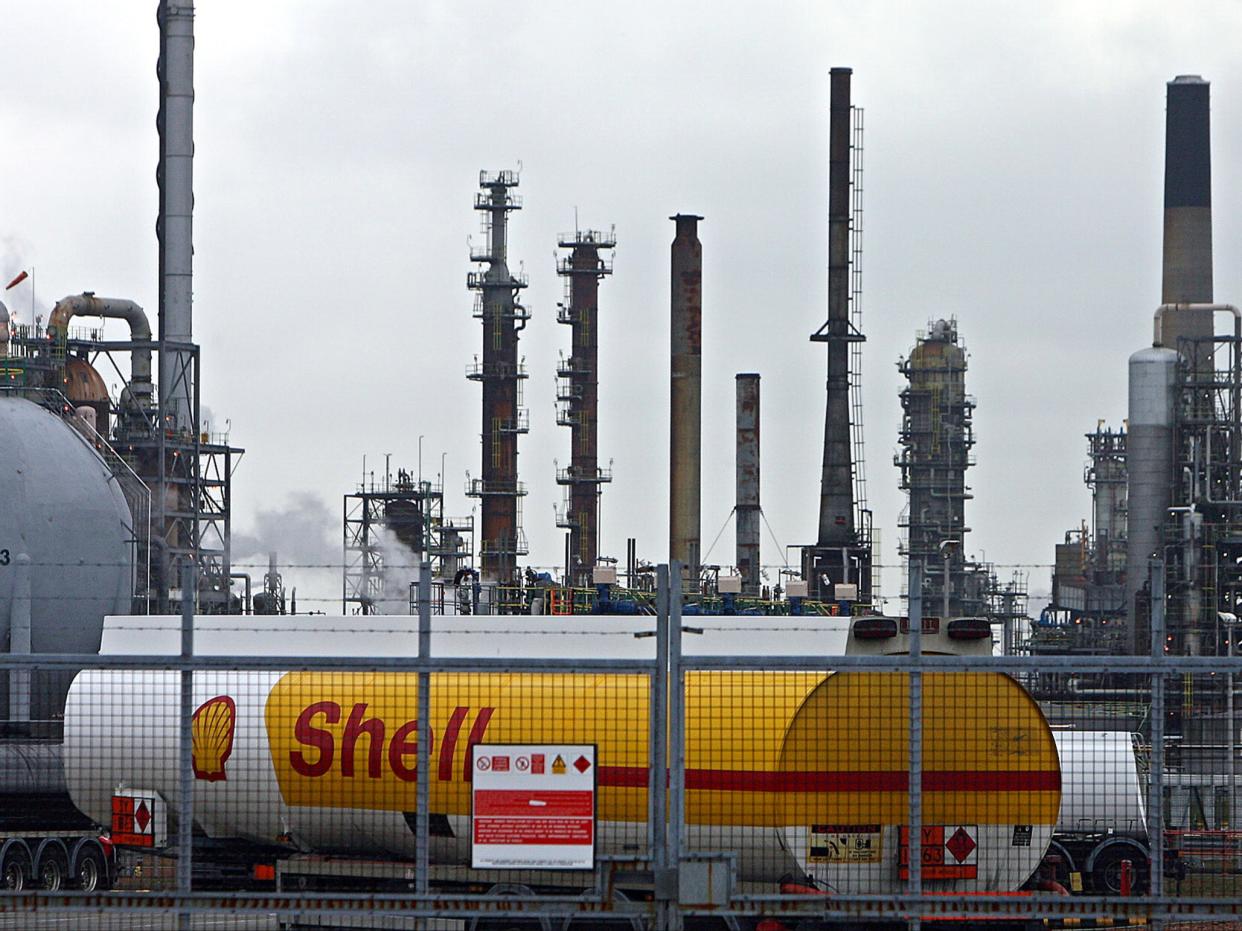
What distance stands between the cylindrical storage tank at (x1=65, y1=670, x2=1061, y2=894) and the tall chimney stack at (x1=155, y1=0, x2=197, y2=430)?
34122 millimetres

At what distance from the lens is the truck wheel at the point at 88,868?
22.4m

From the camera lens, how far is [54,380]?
4600 cm

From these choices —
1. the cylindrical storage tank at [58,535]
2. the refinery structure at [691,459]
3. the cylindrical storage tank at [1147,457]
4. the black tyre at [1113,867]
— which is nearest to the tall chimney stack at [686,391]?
the refinery structure at [691,459]

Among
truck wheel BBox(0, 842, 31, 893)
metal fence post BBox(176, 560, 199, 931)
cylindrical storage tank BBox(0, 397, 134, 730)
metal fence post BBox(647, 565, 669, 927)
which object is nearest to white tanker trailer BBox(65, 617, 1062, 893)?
metal fence post BBox(176, 560, 199, 931)

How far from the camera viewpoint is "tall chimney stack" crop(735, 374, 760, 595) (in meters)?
A: 64.3

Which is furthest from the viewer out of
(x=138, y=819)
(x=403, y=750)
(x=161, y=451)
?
(x=161, y=451)

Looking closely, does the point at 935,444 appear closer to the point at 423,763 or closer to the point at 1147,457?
the point at 1147,457

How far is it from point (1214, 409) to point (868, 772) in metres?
37.5

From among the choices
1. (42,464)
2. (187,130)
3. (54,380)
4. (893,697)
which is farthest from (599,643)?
(187,130)

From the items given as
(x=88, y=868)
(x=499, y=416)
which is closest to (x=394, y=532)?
(x=499, y=416)

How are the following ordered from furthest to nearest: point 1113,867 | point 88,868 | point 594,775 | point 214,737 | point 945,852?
1. point 88,868
2. point 1113,867
3. point 214,737
4. point 945,852
5. point 594,775

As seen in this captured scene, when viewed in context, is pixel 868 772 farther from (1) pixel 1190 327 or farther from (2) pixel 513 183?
(2) pixel 513 183

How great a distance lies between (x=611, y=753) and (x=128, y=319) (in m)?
37.8

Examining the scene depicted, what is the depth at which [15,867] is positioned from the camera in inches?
870
